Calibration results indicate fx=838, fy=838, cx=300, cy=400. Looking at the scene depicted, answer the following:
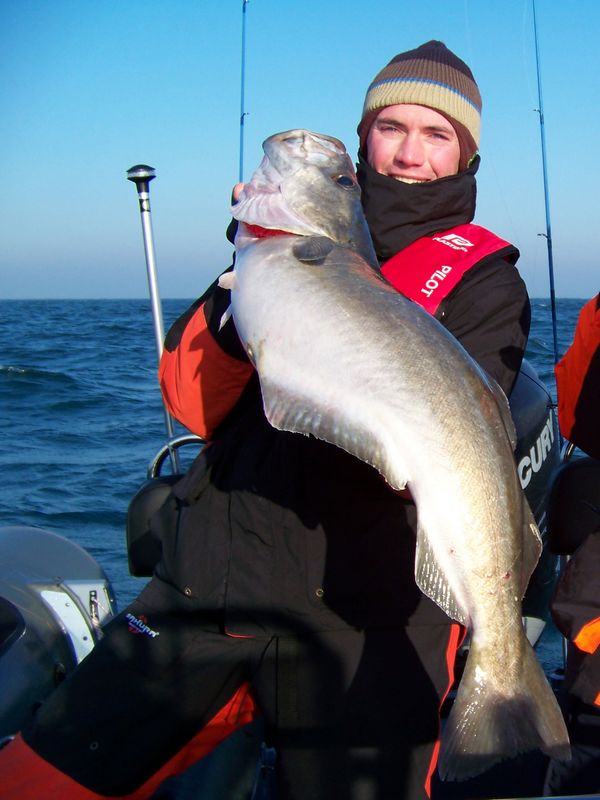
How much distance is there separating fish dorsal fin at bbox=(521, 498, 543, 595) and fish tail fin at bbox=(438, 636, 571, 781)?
18 cm

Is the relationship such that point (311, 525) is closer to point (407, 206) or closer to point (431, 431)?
point (431, 431)

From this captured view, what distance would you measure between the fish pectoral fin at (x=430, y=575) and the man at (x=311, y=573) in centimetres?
41

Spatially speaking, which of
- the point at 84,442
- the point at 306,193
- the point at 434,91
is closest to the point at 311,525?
the point at 306,193

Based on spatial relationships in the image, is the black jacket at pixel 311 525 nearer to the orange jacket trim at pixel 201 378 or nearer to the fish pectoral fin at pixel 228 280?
the orange jacket trim at pixel 201 378

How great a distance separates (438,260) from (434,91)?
1.96 ft

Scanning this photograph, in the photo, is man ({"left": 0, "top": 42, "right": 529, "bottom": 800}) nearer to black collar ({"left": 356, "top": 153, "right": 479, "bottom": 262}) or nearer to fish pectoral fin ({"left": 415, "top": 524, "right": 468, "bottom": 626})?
black collar ({"left": 356, "top": 153, "right": 479, "bottom": 262})

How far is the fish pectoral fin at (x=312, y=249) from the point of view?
2.02 meters

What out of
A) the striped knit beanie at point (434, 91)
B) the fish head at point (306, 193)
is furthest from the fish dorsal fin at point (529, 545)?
the striped knit beanie at point (434, 91)

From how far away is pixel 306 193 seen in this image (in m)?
2.20

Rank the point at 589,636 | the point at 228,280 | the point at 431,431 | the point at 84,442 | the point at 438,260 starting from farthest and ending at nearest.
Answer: the point at 84,442 → the point at 438,260 → the point at 589,636 → the point at 228,280 → the point at 431,431

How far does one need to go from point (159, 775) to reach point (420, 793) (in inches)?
33.2

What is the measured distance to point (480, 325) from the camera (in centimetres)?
242

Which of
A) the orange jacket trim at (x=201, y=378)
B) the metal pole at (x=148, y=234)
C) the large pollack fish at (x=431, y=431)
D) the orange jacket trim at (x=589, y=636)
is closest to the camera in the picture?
the large pollack fish at (x=431, y=431)

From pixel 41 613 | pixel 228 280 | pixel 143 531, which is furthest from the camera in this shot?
pixel 41 613
